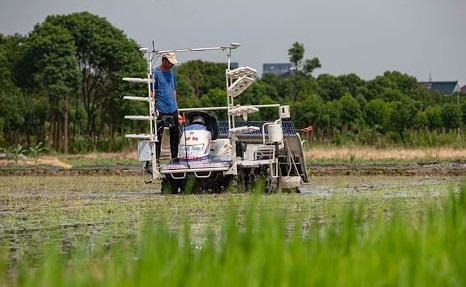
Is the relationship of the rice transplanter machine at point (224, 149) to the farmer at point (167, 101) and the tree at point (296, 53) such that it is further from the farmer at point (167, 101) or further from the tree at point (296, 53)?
the tree at point (296, 53)

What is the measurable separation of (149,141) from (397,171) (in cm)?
1053

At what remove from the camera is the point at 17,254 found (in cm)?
739

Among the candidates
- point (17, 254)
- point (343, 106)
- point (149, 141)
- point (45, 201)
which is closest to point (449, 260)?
point (17, 254)

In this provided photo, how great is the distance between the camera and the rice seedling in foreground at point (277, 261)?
14.3ft

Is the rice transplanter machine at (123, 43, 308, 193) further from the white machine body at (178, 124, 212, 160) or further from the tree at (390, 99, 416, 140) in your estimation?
the tree at (390, 99, 416, 140)

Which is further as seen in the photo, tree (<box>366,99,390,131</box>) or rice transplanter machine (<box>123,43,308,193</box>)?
tree (<box>366,99,390,131</box>)

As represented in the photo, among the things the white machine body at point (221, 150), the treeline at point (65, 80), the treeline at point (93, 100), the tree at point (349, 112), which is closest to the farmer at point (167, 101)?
the white machine body at point (221, 150)

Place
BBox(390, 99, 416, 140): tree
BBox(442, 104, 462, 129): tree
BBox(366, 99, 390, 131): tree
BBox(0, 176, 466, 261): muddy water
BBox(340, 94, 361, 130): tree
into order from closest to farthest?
BBox(0, 176, 466, 261): muddy water → BBox(442, 104, 462, 129): tree → BBox(390, 99, 416, 140): tree → BBox(366, 99, 390, 131): tree → BBox(340, 94, 361, 130): tree

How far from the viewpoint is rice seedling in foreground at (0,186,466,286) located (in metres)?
4.36

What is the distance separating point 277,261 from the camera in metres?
4.70

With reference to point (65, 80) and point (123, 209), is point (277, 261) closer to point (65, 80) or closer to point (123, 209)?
point (123, 209)

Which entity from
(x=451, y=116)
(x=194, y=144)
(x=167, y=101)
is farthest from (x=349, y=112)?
(x=194, y=144)

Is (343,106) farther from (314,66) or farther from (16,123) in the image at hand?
(16,123)

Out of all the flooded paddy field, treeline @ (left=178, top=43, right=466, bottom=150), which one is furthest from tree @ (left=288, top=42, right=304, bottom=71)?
the flooded paddy field
